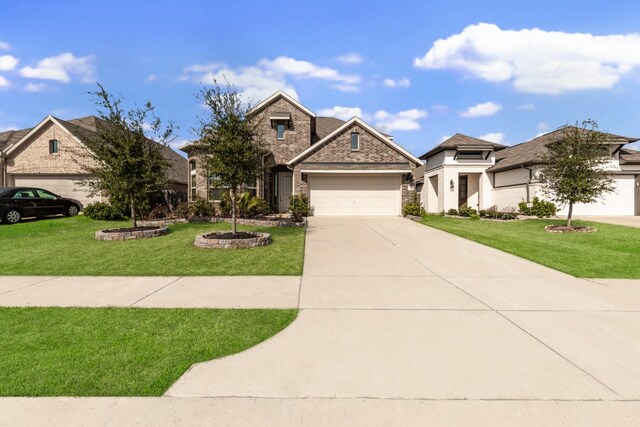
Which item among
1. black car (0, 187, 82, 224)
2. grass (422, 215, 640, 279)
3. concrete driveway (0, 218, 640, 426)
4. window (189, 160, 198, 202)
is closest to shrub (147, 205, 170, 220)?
window (189, 160, 198, 202)

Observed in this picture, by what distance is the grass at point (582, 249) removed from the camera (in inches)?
267

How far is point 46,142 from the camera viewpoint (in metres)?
19.3

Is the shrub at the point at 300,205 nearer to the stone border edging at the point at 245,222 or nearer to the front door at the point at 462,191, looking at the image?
the stone border edging at the point at 245,222

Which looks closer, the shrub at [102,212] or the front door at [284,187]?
the shrub at [102,212]

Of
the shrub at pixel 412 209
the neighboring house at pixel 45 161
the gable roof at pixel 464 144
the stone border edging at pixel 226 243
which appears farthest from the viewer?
the gable roof at pixel 464 144

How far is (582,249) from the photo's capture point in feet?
30.2

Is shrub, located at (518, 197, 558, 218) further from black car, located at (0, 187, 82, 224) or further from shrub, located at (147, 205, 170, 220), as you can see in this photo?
black car, located at (0, 187, 82, 224)

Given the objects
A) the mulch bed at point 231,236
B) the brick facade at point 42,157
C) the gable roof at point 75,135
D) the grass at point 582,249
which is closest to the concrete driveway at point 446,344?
the grass at point 582,249

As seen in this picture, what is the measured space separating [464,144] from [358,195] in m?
11.1

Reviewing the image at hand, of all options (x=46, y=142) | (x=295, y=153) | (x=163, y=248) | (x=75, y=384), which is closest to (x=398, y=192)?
(x=295, y=153)

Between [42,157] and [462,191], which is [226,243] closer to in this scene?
[42,157]

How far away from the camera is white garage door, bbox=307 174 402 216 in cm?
1881

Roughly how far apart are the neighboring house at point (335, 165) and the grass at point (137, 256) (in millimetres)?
7222

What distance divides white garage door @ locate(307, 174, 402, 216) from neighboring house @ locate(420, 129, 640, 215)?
7.69 meters
